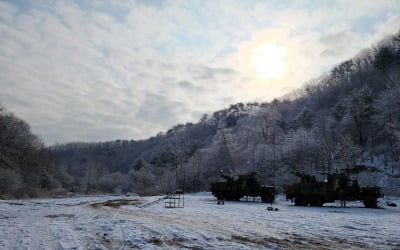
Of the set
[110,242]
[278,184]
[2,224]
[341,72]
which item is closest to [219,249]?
[110,242]

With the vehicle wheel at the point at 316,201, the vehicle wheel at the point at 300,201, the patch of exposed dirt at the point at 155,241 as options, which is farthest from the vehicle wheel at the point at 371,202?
the patch of exposed dirt at the point at 155,241

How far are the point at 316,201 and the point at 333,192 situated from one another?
1.63 m

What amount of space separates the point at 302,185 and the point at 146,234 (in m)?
20.8

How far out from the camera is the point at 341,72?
122688 mm

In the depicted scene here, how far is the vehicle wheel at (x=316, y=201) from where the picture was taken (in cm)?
2992

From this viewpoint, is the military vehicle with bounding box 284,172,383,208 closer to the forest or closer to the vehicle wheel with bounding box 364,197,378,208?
the vehicle wheel with bounding box 364,197,378,208

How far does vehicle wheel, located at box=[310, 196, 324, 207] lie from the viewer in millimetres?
29922

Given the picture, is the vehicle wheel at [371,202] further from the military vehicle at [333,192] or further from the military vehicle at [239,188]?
the military vehicle at [239,188]

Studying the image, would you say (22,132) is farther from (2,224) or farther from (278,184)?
(2,224)

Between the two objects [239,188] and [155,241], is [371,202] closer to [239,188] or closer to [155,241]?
[239,188]

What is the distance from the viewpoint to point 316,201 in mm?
30047

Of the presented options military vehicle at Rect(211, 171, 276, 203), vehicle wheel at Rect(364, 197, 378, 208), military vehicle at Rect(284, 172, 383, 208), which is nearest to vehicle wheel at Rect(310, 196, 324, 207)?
military vehicle at Rect(284, 172, 383, 208)

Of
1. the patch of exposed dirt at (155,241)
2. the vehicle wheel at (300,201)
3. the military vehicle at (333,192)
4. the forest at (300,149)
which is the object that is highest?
the forest at (300,149)

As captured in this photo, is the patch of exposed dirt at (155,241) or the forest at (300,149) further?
the forest at (300,149)
